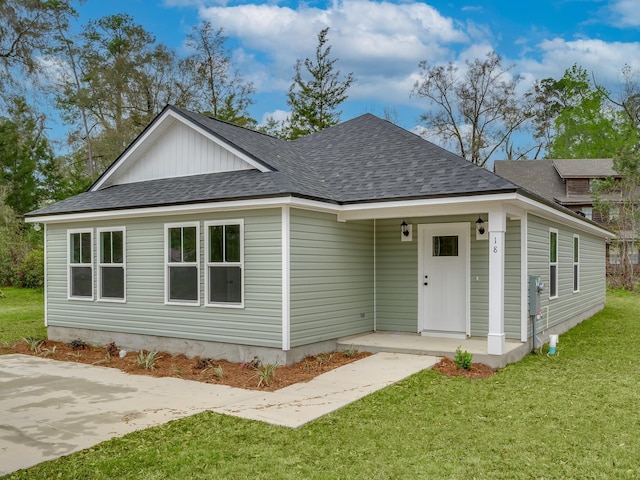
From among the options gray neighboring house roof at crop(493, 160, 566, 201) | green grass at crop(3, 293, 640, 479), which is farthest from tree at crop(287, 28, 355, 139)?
green grass at crop(3, 293, 640, 479)

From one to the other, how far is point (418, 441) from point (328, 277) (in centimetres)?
425

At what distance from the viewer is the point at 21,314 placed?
50.3 ft

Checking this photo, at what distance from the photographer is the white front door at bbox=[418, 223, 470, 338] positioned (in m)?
9.36

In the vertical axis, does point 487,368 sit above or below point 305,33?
below

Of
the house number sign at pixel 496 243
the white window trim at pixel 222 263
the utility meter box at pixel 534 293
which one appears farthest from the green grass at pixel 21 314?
the utility meter box at pixel 534 293

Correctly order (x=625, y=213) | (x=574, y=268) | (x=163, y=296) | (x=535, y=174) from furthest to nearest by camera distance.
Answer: (x=535, y=174) < (x=625, y=213) < (x=574, y=268) < (x=163, y=296)

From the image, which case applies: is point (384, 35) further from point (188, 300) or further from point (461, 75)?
point (188, 300)

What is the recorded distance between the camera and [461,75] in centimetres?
3072

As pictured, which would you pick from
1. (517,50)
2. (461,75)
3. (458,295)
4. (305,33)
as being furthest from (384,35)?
(458,295)

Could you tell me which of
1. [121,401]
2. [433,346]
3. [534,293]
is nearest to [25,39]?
[121,401]

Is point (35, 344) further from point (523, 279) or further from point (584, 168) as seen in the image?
point (584, 168)

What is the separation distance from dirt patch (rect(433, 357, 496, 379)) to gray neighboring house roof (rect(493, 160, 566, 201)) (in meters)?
26.3

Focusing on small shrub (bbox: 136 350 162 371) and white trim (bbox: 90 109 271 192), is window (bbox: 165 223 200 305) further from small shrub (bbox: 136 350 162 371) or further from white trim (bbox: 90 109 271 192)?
white trim (bbox: 90 109 271 192)

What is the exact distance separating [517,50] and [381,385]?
28659mm
